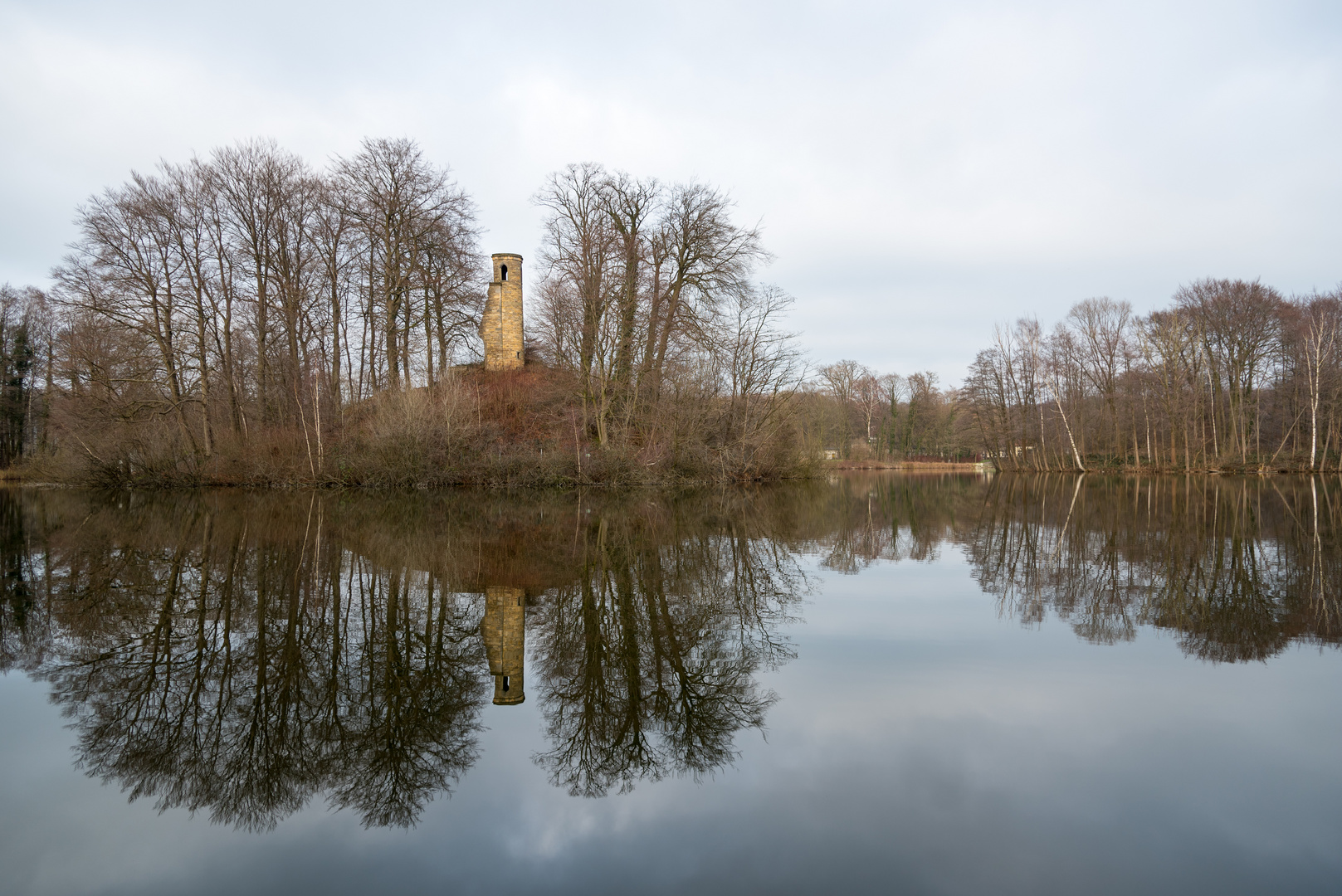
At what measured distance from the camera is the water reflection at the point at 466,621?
3684 millimetres

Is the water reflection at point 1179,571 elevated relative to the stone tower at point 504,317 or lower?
lower

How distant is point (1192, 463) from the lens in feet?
129

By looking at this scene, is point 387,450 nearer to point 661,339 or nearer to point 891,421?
point 661,339

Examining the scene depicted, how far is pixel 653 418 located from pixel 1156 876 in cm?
2312

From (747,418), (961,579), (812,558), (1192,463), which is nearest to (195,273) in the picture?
(747,418)

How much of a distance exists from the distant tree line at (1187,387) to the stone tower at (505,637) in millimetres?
40796

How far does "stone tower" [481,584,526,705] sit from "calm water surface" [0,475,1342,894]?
0.04 m

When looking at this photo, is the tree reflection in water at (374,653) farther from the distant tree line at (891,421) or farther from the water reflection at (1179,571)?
the distant tree line at (891,421)

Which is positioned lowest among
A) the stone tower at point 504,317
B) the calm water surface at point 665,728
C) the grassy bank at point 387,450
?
the calm water surface at point 665,728

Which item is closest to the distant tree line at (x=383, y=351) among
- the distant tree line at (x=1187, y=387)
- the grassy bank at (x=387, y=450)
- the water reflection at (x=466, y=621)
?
the grassy bank at (x=387, y=450)

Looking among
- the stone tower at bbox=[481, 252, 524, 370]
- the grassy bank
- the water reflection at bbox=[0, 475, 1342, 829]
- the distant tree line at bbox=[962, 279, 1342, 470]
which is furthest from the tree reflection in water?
the distant tree line at bbox=[962, 279, 1342, 470]

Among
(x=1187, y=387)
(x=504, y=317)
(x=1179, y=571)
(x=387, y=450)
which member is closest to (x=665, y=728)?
(x=1179, y=571)

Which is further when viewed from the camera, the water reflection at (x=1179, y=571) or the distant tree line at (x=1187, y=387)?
the distant tree line at (x=1187, y=387)

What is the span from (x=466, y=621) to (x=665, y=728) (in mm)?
2802
